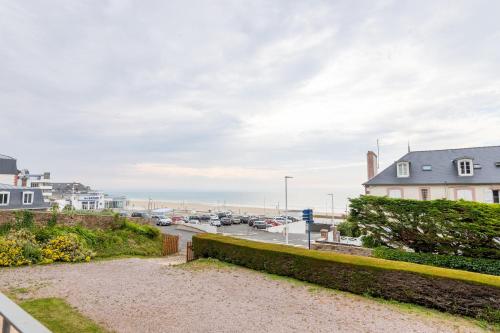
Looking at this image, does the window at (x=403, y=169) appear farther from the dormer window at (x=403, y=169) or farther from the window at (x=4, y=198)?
the window at (x=4, y=198)

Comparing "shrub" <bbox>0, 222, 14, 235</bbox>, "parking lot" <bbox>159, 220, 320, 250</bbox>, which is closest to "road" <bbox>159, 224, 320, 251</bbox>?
"parking lot" <bbox>159, 220, 320, 250</bbox>

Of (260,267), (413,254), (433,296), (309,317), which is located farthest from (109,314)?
(413,254)

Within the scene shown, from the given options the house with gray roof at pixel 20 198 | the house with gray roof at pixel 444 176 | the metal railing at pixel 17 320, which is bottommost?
the metal railing at pixel 17 320

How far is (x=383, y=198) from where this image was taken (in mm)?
16234

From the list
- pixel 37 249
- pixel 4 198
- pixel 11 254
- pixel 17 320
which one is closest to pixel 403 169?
pixel 37 249

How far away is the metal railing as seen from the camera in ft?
7.34

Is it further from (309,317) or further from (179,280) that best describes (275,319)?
(179,280)

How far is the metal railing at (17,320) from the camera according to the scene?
224cm

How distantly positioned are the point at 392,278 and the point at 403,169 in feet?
72.1

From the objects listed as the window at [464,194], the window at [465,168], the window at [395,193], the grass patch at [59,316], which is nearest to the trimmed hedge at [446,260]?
the grass patch at [59,316]

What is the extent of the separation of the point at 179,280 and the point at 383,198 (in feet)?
39.2

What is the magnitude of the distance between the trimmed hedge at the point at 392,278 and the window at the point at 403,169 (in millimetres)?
20337

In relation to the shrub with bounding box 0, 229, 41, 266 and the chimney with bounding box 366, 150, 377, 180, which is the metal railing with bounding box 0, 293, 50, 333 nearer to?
the shrub with bounding box 0, 229, 41, 266

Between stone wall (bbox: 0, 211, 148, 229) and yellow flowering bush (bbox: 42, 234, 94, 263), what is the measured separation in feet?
9.40
